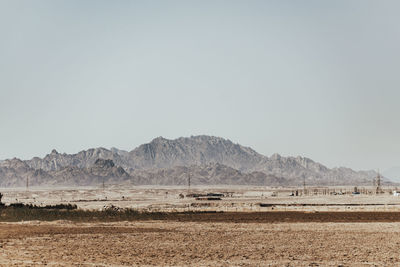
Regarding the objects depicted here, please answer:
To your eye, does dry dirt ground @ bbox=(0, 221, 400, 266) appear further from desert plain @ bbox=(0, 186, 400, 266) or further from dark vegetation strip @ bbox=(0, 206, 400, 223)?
dark vegetation strip @ bbox=(0, 206, 400, 223)

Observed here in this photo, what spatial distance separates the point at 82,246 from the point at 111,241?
8.19ft

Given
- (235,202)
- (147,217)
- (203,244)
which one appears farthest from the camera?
(235,202)

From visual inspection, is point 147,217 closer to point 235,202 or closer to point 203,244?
point 203,244

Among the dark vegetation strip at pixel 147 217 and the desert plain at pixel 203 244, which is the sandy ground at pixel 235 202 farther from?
the desert plain at pixel 203 244

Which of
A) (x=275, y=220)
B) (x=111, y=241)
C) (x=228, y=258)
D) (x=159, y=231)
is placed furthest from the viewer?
(x=275, y=220)

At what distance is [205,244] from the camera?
92.8ft

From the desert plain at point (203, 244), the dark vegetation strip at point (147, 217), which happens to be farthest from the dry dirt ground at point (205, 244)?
the dark vegetation strip at point (147, 217)

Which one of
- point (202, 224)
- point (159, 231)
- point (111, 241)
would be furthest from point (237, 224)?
Answer: point (111, 241)

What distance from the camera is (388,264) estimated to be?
21609 mm

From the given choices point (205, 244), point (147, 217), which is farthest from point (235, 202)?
point (205, 244)

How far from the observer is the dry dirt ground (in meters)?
22.9

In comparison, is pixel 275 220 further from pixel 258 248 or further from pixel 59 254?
pixel 59 254

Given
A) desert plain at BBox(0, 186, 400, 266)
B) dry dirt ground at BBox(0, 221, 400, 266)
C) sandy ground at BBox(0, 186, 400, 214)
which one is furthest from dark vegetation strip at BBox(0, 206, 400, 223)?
sandy ground at BBox(0, 186, 400, 214)

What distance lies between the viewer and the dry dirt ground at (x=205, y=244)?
75.2 feet
